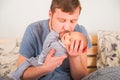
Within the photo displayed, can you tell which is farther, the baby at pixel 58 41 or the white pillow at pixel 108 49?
the white pillow at pixel 108 49

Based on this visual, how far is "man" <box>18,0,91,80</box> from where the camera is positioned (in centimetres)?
85

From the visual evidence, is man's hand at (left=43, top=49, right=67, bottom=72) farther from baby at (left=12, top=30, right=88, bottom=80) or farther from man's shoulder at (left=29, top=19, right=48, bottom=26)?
man's shoulder at (left=29, top=19, right=48, bottom=26)

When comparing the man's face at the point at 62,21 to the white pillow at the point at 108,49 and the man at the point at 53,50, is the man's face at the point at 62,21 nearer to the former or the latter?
the man at the point at 53,50

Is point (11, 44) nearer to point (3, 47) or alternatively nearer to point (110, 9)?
point (3, 47)

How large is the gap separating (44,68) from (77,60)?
14 centimetres

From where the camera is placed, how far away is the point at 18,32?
993mm

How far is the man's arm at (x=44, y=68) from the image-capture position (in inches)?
33.2

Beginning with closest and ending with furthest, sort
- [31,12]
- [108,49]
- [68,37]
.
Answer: [68,37]
[31,12]
[108,49]

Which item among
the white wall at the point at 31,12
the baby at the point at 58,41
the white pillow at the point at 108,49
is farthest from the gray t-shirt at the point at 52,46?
the white pillow at the point at 108,49

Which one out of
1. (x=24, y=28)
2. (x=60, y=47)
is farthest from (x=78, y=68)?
(x=24, y=28)

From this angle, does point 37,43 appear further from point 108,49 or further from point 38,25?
point 108,49

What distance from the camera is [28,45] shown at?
0.89m

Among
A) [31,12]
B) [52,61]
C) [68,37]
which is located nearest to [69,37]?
[68,37]

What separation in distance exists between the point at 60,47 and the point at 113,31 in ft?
1.22
